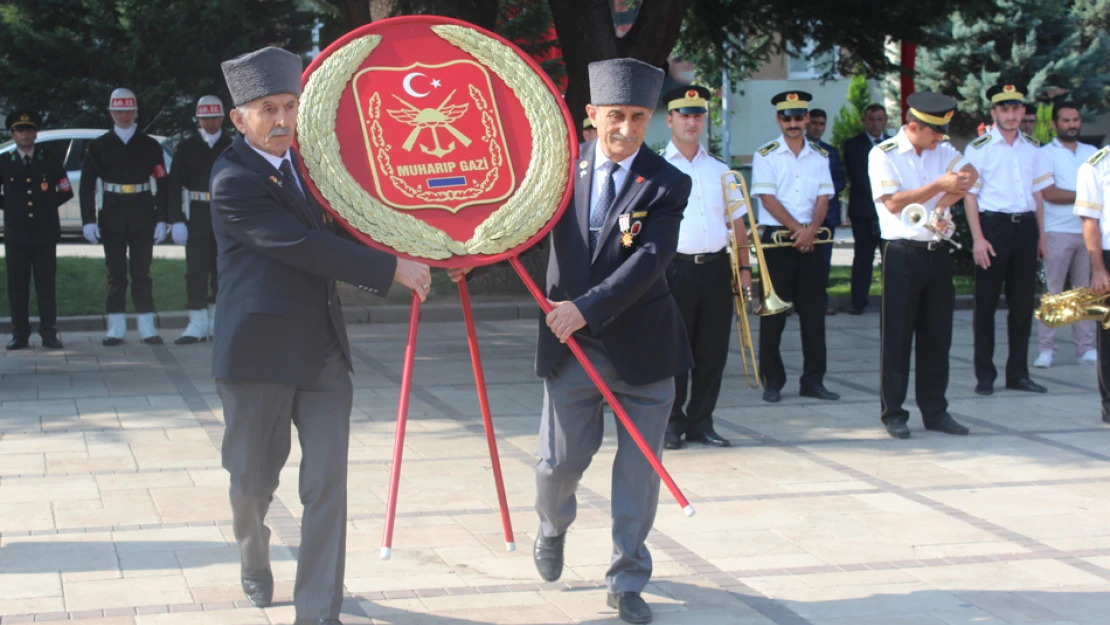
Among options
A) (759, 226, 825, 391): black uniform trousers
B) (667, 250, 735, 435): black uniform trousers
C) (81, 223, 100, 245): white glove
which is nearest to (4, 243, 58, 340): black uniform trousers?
(81, 223, 100, 245): white glove

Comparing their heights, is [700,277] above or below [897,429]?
above

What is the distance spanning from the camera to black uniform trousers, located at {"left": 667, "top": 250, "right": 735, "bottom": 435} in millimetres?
7711

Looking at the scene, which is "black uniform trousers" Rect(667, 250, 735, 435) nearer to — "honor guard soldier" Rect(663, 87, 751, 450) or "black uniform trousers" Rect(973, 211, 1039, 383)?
"honor guard soldier" Rect(663, 87, 751, 450)

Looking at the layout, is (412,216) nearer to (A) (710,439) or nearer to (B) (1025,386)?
(A) (710,439)

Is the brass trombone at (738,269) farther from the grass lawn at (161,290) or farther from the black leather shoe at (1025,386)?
the grass lawn at (161,290)

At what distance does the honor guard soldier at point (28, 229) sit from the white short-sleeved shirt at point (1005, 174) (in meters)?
7.58

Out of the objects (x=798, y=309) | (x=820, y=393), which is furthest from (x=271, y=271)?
(x=820, y=393)

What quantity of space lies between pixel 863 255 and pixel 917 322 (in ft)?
19.8

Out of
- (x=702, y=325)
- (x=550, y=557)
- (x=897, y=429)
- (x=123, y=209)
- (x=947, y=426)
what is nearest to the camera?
(x=550, y=557)

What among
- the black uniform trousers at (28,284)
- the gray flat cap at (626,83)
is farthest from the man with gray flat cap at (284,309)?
the black uniform trousers at (28,284)

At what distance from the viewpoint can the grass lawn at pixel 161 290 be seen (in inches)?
529

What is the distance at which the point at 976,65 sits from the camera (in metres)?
26.9

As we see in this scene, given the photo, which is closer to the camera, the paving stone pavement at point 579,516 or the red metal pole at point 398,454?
the red metal pole at point 398,454

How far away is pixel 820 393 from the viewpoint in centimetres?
959
